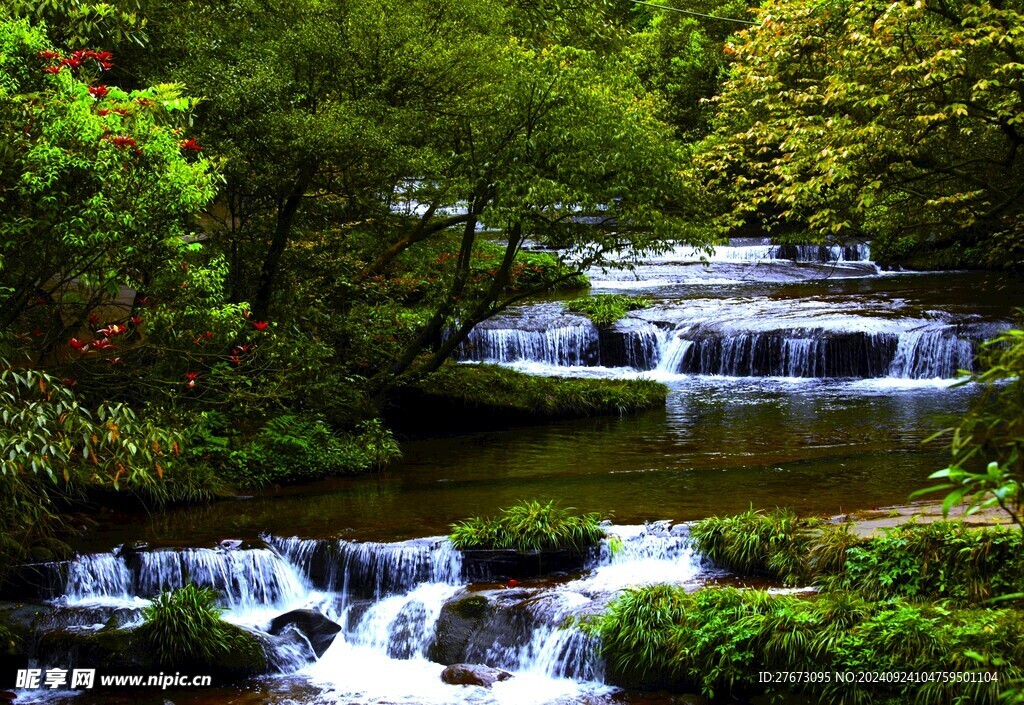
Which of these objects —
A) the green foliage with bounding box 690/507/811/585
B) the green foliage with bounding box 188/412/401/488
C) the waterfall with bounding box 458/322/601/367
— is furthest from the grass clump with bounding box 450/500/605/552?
the waterfall with bounding box 458/322/601/367

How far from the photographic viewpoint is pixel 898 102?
40.0ft

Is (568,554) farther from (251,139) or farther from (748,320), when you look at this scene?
(748,320)

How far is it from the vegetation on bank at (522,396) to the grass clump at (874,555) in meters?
7.52

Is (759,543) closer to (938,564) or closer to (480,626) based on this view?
(938,564)

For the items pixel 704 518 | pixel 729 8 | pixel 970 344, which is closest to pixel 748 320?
pixel 970 344

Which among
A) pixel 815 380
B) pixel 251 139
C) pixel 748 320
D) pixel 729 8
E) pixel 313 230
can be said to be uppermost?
pixel 729 8

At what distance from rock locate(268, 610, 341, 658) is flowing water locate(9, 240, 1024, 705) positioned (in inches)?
5.9

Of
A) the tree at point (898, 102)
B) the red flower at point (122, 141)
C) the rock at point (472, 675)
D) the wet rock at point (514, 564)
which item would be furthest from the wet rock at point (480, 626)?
the tree at point (898, 102)

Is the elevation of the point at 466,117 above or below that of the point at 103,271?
above

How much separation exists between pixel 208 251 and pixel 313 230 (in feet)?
6.42

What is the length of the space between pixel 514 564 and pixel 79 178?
4.84m

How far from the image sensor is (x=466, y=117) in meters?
13.5

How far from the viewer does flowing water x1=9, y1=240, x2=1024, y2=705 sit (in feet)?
26.0

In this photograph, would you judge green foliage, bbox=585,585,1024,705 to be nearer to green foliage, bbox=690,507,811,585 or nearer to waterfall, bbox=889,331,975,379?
green foliage, bbox=690,507,811,585
